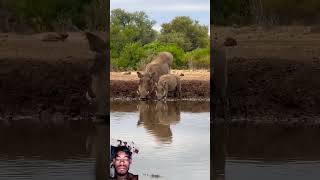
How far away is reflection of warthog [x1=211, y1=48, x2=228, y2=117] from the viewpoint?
929 centimetres

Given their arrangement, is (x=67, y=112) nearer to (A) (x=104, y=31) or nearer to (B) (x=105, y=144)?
(A) (x=104, y=31)

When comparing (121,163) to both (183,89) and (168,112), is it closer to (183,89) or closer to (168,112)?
(168,112)

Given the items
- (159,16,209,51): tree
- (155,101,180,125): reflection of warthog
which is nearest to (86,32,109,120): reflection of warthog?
(155,101,180,125): reflection of warthog

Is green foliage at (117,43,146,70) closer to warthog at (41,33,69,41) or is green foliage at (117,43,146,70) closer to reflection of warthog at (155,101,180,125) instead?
reflection of warthog at (155,101,180,125)

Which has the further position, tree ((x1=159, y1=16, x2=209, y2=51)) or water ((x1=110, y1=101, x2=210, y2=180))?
tree ((x1=159, y1=16, x2=209, y2=51))

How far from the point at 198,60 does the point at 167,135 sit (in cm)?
1199

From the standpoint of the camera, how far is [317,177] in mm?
5520

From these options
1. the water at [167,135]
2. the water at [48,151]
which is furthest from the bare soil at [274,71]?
the water at [48,151]

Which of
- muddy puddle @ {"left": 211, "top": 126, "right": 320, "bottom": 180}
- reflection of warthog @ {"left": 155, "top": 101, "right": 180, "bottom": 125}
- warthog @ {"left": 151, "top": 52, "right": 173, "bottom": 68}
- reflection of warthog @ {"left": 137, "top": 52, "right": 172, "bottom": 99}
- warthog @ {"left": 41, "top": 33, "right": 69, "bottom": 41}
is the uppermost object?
warthog @ {"left": 41, "top": 33, "right": 69, "bottom": 41}

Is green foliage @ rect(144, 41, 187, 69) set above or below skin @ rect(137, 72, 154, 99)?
above

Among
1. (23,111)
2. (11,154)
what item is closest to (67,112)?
(23,111)

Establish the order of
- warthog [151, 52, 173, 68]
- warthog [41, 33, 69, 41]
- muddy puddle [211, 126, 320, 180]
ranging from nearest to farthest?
muddy puddle [211, 126, 320, 180] → warthog [41, 33, 69, 41] → warthog [151, 52, 173, 68]

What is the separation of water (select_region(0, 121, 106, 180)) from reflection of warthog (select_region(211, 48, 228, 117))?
1.93 m

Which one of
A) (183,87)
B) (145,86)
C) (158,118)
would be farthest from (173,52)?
(158,118)
